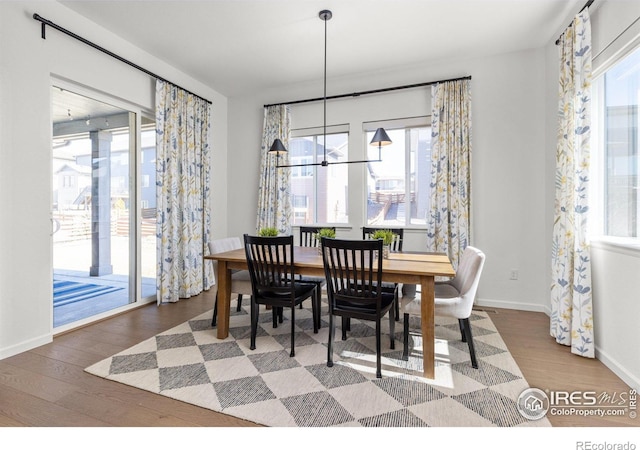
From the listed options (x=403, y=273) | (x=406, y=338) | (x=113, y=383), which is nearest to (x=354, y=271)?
(x=403, y=273)

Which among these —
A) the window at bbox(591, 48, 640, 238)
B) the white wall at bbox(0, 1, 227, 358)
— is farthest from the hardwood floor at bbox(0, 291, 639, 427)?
the window at bbox(591, 48, 640, 238)

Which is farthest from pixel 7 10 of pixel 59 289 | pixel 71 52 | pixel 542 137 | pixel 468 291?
pixel 542 137

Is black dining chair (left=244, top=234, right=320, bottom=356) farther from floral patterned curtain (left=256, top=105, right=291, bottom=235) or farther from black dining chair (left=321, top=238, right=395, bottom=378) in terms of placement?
floral patterned curtain (left=256, top=105, right=291, bottom=235)

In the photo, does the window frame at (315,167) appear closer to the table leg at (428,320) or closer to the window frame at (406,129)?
the window frame at (406,129)

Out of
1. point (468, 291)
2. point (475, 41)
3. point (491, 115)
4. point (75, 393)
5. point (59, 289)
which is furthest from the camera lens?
point (491, 115)

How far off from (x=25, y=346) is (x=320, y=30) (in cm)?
377

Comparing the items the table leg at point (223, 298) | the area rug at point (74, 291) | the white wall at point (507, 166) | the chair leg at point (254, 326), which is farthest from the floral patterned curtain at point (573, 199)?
the area rug at point (74, 291)

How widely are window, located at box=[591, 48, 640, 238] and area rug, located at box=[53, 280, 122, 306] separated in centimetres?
465

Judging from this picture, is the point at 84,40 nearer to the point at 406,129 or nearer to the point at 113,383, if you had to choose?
the point at 113,383

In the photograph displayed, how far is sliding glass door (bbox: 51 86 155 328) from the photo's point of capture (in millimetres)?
2889

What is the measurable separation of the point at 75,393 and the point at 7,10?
2.79 m

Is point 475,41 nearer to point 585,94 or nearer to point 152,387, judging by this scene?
point 585,94

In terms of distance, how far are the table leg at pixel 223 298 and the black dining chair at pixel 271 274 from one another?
0.29 metres

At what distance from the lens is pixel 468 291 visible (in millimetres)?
2125
